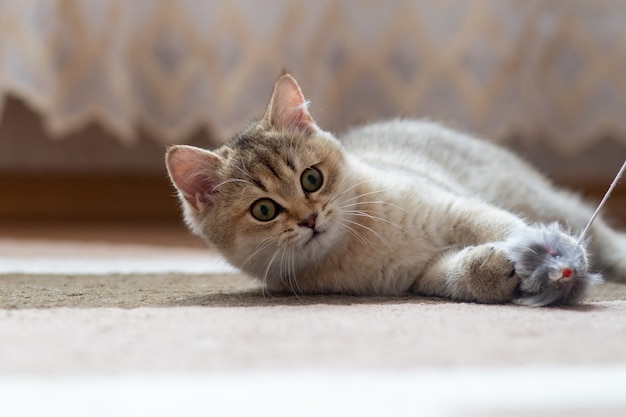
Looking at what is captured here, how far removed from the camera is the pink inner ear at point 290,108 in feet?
5.09

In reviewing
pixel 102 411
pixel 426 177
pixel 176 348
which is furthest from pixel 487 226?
pixel 102 411

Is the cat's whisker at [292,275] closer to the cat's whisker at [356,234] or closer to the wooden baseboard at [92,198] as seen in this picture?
the cat's whisker at [356,234]

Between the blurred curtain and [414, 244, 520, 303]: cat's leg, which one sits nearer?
[414, 244, 520, 303]: cat's leg

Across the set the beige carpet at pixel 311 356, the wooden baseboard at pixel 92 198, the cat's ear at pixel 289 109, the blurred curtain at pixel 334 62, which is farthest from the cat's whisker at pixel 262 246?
the wooden baseboard at pixel 92 198

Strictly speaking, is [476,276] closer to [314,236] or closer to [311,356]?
[314,236]

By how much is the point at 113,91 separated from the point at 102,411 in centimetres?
225

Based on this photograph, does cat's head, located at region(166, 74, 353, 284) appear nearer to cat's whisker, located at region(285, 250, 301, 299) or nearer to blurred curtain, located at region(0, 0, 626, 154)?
cat's whisker, located at region(285, 250, 301, 299)

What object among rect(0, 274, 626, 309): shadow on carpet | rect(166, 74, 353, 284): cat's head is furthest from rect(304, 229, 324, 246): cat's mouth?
rect(0, 274, 626, 309): shadow on carpet

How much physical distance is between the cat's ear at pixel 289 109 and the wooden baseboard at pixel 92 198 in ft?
6.07

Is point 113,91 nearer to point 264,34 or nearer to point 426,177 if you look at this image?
point 264,34

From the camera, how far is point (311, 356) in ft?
2.87

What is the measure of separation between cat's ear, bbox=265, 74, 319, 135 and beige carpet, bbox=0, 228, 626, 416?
0.40m

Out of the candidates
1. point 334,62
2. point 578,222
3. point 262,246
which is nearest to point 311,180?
point 262,246

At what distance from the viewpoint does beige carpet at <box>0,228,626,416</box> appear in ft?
2.37
